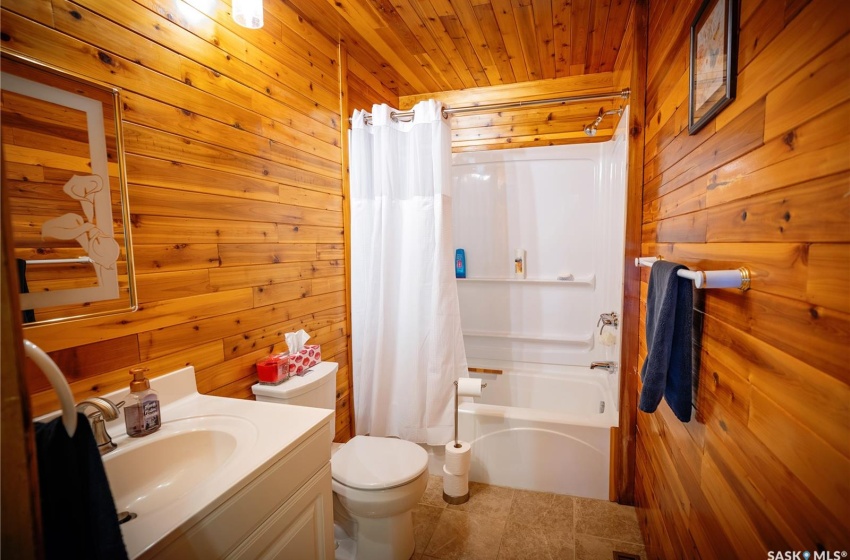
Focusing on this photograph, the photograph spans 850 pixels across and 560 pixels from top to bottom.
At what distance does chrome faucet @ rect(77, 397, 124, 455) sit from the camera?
0.93m

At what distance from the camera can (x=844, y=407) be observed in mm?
552

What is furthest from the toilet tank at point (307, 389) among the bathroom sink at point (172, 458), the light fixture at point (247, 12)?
the light fixture at point (247, 12)

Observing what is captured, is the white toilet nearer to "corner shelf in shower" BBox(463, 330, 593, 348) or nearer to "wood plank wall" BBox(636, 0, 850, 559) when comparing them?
"wood plank wall" BBox(636, 0, 850, 559)

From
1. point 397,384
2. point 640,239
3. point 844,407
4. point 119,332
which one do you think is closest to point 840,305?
point 844,407

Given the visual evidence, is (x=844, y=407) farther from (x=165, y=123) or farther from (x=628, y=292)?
(x=165, y=123)

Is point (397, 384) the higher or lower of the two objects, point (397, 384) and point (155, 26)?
the lower

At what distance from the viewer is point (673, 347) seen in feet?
3.66

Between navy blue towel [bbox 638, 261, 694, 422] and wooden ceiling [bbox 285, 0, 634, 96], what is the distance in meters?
1.64

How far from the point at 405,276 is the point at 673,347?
4.61 feet

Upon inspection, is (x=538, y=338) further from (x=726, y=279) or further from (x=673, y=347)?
(x=726, y=279)

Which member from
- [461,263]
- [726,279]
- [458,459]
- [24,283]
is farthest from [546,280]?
[24,283]

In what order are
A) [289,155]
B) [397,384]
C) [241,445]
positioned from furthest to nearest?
1. [397,384]
2. [289,155]
3. [241,445]

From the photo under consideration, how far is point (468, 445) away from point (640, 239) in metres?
1.39

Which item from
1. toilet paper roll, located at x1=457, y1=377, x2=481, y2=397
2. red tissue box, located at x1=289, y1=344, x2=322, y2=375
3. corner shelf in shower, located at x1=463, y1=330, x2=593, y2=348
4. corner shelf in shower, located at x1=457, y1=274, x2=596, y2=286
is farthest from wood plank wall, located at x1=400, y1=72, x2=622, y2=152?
red tissue box, located at x1=289, y1=344, x2=322, y2=375
